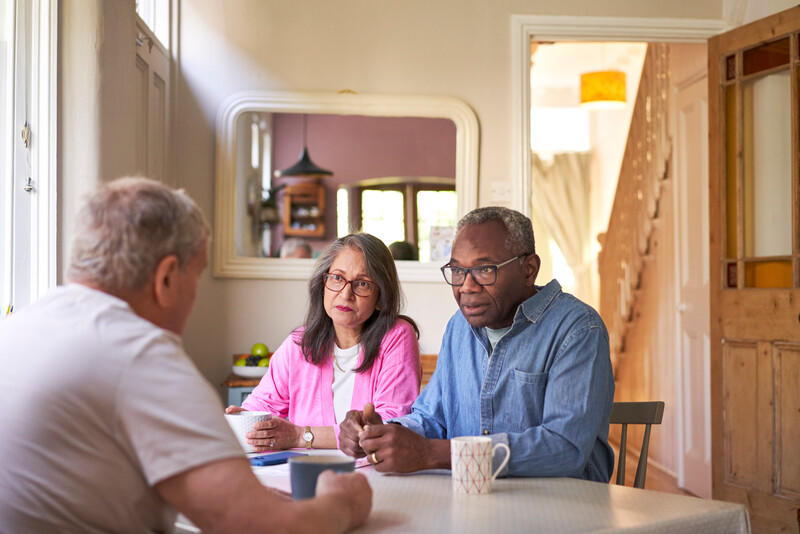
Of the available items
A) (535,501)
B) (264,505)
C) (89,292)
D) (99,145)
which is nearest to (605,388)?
(535,501)

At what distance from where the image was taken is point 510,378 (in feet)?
6.06

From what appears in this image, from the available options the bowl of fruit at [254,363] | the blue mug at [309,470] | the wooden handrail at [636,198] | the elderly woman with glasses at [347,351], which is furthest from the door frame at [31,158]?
the wooden handrail at [636,198]

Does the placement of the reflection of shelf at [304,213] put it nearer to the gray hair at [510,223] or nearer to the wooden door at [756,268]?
the wooden door at [756,268]

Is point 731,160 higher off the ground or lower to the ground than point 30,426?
higher

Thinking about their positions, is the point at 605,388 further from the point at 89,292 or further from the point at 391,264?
the point at 89,292

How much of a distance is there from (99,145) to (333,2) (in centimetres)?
175

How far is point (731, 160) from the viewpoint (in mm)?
4055

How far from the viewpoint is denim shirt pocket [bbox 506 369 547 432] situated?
1.82 metres

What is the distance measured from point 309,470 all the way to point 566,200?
7503mm

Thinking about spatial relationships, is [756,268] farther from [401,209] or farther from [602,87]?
[602,87]

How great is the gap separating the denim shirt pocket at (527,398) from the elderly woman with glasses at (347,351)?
41 centimetres

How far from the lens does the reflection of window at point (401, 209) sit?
164 inches

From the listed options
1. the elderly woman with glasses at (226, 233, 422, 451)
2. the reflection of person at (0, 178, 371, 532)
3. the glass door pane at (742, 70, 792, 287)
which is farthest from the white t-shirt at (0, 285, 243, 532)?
the glass door pane at (742, 70, 792, 287)

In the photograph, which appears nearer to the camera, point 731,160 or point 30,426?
point 30,426
